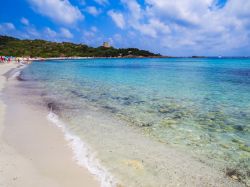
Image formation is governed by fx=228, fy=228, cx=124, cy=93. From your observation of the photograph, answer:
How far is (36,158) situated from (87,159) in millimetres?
1295

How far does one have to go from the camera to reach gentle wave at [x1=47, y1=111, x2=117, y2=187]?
16.2 ft

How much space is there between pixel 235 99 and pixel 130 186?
12.6 m

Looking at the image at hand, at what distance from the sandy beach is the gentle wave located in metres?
0.15

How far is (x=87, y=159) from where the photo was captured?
19.4 ft

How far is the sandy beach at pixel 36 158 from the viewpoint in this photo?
4.78 metres

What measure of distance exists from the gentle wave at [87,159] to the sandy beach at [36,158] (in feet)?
0.50

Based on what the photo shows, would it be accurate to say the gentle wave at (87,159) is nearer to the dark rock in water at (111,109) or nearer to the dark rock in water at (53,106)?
the dark rock in water at (111,109)

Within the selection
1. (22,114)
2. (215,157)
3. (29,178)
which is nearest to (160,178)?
(215,157)

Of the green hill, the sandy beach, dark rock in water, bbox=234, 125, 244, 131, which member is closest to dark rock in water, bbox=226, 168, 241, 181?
the sandy beach

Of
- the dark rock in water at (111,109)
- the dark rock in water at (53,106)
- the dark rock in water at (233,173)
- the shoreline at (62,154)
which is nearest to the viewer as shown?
the shoreline at (62,154)

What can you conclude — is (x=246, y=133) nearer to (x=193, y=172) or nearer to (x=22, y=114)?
(x=193, y=172)

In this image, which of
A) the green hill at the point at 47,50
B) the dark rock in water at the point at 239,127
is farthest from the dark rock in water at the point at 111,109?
the green hill at the point at 47,50

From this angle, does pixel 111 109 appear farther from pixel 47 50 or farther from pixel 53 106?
pixel 47 50

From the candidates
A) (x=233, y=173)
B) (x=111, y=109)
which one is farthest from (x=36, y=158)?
(x=111, y=109)
